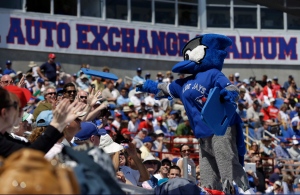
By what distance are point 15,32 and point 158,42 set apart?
15.7 ft

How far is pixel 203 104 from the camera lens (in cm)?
842

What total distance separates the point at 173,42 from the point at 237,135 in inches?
678

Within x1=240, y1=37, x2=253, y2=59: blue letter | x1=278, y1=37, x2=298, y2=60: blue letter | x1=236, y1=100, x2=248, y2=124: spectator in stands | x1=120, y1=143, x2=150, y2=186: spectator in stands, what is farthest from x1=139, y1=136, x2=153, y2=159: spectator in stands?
x1=278, y1=37, x2=298, y2=60: blue letter

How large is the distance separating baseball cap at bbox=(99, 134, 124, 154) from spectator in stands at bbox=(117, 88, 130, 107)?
11324 millimetres

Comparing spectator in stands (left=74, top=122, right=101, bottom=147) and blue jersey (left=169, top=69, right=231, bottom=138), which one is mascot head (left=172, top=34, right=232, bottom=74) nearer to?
blue jersey (left=169, top=69, right=231, bottom=138)

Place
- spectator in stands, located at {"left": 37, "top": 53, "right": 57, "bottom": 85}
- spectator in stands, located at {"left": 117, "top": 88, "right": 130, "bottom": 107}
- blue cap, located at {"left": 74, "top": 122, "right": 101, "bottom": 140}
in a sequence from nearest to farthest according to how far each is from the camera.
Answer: blue cap, located at {"left": 74, "top": 122, "right": 101, "bottom": 140}
spectator in stands, located at {"left": 37, "top": 53, "right": 57, "bottom": 85}
spectator in stands, located at {"left": 117, "top": 88, "right": 130, "bottom": 107}

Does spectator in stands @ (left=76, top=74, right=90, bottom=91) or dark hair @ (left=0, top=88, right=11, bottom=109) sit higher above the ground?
spectator in stands @ (left=76, top=74, right=90, bottom=91)

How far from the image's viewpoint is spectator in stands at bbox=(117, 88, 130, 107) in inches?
773

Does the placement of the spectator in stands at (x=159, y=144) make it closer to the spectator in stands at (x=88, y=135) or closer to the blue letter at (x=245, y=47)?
the spectator in stands at (x=88, y=135)

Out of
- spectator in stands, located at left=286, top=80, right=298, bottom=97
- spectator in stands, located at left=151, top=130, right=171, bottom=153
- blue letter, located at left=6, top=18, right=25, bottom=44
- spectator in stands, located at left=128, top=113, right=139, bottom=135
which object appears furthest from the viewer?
spectator in stands, located at left=286, top=80, right=298, bottom=97

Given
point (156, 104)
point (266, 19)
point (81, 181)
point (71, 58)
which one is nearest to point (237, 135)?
point (81, 181)

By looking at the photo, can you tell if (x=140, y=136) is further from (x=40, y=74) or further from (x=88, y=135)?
(x=88, y=135)

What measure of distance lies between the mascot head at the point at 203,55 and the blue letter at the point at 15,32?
1414 cm

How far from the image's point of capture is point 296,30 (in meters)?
27.4
